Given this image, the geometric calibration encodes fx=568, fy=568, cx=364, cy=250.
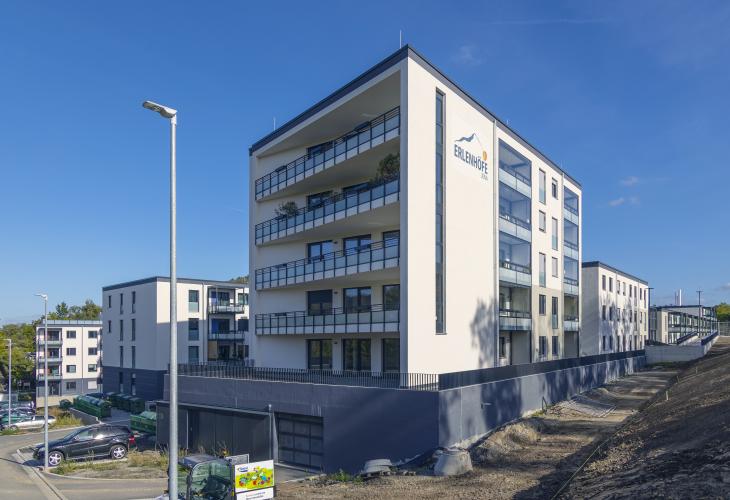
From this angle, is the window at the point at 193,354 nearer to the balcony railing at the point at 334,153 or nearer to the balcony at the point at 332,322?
the balcony at the point at 332,322

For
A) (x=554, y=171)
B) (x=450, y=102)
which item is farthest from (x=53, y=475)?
(x=554, y=171)

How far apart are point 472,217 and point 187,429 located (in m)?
18.5

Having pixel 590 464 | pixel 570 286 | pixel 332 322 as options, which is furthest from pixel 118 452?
pixel 570 286

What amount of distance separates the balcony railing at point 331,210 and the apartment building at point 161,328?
1888cm

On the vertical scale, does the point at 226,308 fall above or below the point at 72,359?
above

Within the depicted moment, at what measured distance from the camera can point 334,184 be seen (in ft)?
106

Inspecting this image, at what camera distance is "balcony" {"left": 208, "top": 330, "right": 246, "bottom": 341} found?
5400 centimetres

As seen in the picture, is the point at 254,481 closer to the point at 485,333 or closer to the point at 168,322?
the point at 485,333

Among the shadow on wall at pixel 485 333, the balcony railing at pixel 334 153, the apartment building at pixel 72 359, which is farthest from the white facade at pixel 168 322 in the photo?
the shadow on wall at pixel 485 333

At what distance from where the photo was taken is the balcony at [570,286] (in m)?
43.4

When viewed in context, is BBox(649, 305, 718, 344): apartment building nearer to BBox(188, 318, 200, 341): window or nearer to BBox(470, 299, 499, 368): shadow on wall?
BBox(470, 299, 499, 368): shadow on wall

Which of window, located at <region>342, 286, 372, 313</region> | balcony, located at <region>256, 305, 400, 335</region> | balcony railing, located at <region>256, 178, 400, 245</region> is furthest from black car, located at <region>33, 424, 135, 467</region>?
balcony railing, located at <region>256, 178, 400, 245</region>

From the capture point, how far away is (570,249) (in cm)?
4475

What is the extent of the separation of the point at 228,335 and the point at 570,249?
32341 millimetres
